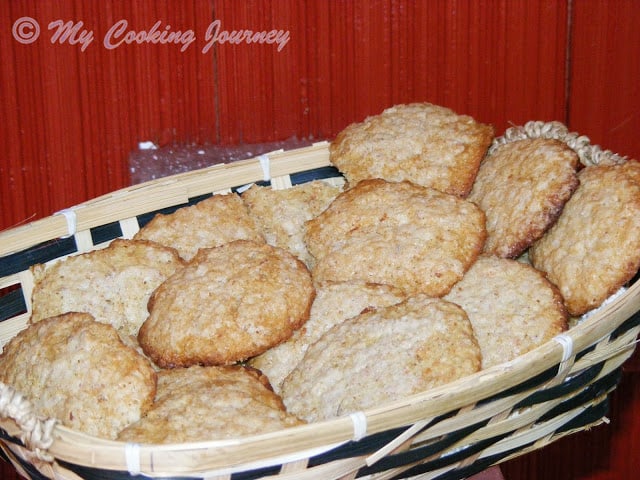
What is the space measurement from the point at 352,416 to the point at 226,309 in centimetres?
47

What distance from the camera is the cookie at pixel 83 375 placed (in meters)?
1.45

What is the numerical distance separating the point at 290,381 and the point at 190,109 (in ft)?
4.85

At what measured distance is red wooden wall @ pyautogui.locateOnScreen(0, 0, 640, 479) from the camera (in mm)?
2707

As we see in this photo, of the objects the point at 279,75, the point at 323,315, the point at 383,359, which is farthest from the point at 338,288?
the point at 279,75

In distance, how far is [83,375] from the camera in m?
1.50

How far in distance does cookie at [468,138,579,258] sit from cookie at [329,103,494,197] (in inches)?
2.7

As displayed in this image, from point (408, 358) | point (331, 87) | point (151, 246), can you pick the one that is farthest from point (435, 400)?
point (331, 87)

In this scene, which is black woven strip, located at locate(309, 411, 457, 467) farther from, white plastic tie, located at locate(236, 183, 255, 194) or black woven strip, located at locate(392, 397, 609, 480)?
white plastic tie, located at locate(236, 183, 255, 194)

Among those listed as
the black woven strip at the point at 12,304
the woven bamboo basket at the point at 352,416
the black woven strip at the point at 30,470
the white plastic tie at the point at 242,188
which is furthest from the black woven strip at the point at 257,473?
the white plastic tie at the point at 242,188

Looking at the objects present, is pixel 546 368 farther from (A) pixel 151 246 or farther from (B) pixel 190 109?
(B) pixel 190 109

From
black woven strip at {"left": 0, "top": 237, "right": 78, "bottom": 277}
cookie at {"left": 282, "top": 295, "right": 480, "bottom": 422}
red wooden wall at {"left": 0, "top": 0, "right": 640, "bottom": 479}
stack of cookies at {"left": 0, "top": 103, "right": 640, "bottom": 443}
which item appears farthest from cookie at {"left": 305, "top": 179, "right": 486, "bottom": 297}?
red wooden wall at {"left": 0, "top": 0, "right": 640, "bottom": 479}

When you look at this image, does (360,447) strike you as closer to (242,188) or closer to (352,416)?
(352,416)

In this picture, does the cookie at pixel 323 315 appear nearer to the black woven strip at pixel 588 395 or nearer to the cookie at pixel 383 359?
the cookie at pixel 383 359

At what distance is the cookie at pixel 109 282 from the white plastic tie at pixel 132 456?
607 millimetres
